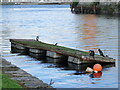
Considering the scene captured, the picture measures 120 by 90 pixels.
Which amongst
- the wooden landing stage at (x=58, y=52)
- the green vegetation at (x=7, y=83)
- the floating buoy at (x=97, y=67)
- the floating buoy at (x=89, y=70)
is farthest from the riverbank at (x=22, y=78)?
the wooden landing stage at (x=58, y=52)

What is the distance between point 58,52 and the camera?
1310 inches

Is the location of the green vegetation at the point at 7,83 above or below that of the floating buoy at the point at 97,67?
above

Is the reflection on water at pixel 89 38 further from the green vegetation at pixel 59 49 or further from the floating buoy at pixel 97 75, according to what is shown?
the floating buoy at pixel 97 75

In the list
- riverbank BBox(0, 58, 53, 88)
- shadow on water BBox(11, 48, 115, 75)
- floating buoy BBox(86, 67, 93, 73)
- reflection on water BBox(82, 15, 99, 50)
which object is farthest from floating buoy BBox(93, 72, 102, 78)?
reflection on water BBox(82, 15, 99, 50)

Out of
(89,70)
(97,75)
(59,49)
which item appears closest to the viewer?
(97,75)

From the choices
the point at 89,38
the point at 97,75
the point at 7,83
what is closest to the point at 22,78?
the point at 7,83

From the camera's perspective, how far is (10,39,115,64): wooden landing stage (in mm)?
30781

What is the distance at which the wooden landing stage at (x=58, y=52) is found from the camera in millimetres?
30781

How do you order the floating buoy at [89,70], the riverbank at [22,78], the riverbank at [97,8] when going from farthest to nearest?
the riverbank at [97,8] → the floating buoy at [89,70] → the riverbank at [22,78]

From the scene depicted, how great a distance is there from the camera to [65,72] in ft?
94.0

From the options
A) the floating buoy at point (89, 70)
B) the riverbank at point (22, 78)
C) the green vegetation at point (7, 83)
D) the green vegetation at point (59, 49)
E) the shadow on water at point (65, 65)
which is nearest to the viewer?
the green vegetation at point (7, 83)

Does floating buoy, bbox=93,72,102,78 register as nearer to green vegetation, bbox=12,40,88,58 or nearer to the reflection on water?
green vegetation, bbox=12,40,88,58

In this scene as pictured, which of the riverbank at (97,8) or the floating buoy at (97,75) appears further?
the riverbank at (97,8)

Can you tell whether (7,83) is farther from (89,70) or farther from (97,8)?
(97,8)
